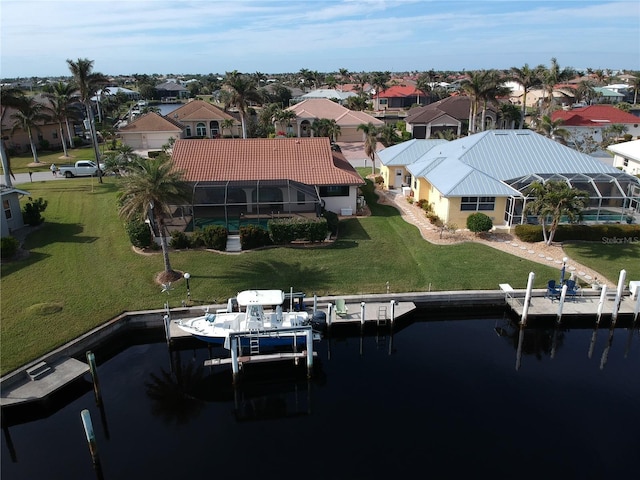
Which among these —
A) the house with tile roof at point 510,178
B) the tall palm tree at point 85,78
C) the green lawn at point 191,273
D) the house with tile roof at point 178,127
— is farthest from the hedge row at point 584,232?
the house with tile roof at point 178,127

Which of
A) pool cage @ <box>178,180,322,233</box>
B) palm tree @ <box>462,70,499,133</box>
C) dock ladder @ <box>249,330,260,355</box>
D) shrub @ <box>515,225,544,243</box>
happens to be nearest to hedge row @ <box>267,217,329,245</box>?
pool cage @ <box>178,180,322,233</box>

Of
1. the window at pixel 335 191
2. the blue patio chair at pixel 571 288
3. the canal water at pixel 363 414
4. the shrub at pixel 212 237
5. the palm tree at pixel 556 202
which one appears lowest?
the canal water at pixel 363 414

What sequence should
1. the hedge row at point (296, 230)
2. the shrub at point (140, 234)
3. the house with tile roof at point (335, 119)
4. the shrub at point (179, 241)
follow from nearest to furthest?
the shrub at point (140, 234) → the shrub at point (179, 241) → the hedge row at point (296, 230) → the house with tile roof at point (335, 119)

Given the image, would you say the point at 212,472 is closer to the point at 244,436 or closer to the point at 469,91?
the point at 244,436

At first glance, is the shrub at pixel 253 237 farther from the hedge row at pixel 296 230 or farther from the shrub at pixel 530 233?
the shrub at pixel 530 233

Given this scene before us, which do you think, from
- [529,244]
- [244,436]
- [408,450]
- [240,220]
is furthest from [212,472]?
[529,244]
